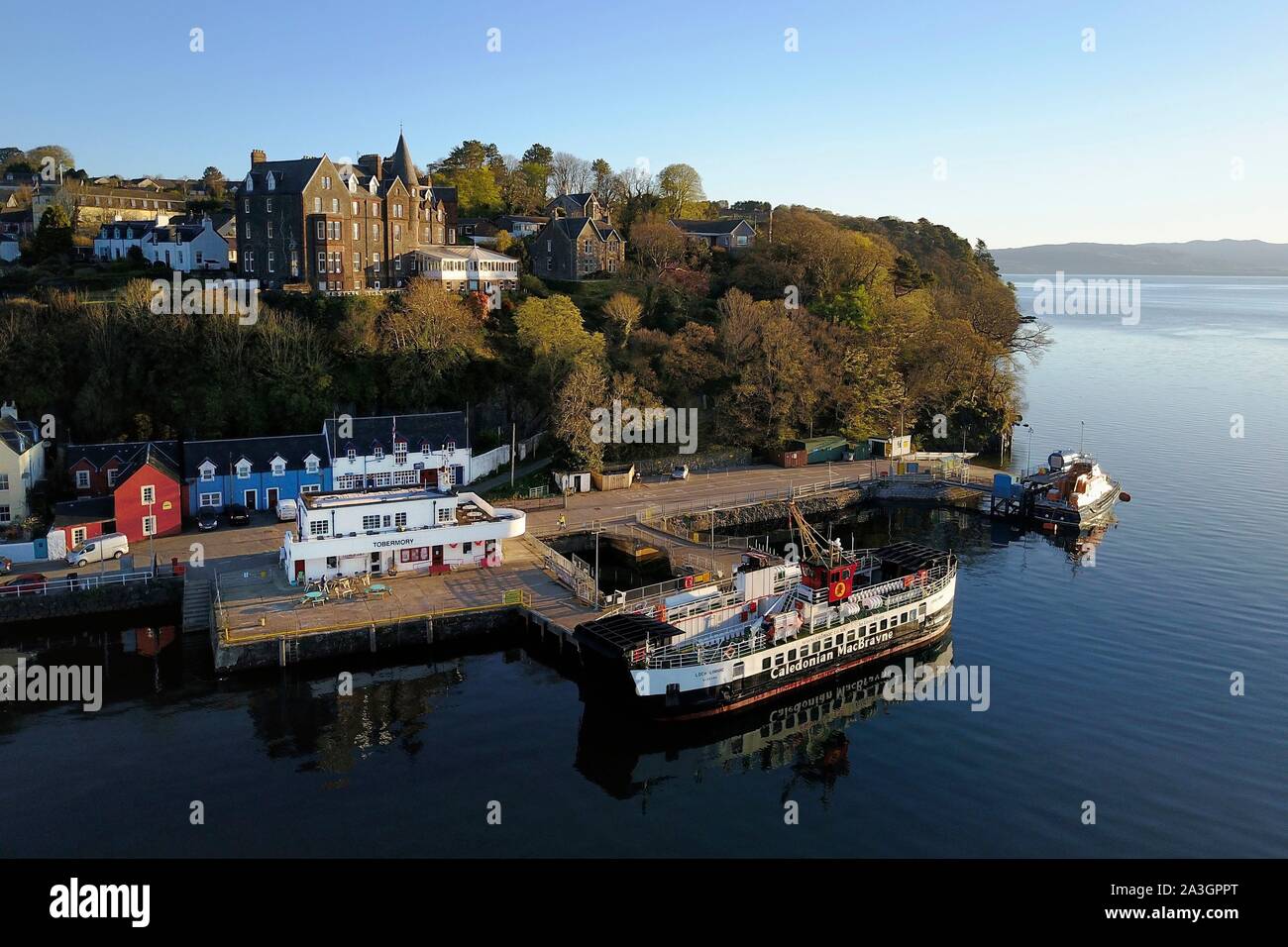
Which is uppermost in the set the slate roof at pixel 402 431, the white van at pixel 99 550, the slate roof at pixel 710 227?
the slate roof at pixel 710 227

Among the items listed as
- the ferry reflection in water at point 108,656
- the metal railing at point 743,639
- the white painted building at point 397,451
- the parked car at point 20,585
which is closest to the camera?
the ferry reflection in water at point 108,656

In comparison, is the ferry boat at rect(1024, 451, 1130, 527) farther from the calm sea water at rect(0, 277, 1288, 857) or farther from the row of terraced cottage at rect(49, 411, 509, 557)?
the row of terraced cottage at rect(49, 411, 509, 557)

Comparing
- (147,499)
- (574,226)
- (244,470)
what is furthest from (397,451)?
(574,226)

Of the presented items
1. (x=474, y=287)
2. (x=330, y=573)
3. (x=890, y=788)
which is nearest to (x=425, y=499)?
(x=330, y=573)

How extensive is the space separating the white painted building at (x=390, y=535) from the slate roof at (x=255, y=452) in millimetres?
8184

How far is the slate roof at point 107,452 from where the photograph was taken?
158 ft

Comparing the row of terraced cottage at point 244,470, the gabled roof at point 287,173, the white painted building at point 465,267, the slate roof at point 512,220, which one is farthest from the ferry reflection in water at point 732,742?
the slate roof at point 512,220

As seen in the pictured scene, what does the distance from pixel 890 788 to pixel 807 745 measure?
3.95m

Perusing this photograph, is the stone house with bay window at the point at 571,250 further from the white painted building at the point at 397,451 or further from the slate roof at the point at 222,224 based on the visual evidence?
the white painted building at the point at 397,451

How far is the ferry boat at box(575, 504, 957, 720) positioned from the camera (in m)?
32.6

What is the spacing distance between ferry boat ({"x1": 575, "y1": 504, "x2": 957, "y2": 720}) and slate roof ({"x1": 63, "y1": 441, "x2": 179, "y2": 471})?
2971cm

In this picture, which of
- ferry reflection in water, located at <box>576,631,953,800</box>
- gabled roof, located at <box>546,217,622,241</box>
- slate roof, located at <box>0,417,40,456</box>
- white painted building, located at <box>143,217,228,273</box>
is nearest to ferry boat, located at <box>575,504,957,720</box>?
ferry reflection in water, located at <box>576,631,953,800</box>

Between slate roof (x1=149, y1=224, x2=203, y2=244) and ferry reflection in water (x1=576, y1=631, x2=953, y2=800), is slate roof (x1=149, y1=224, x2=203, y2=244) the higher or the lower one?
the higher one

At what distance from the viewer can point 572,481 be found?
57000mm
